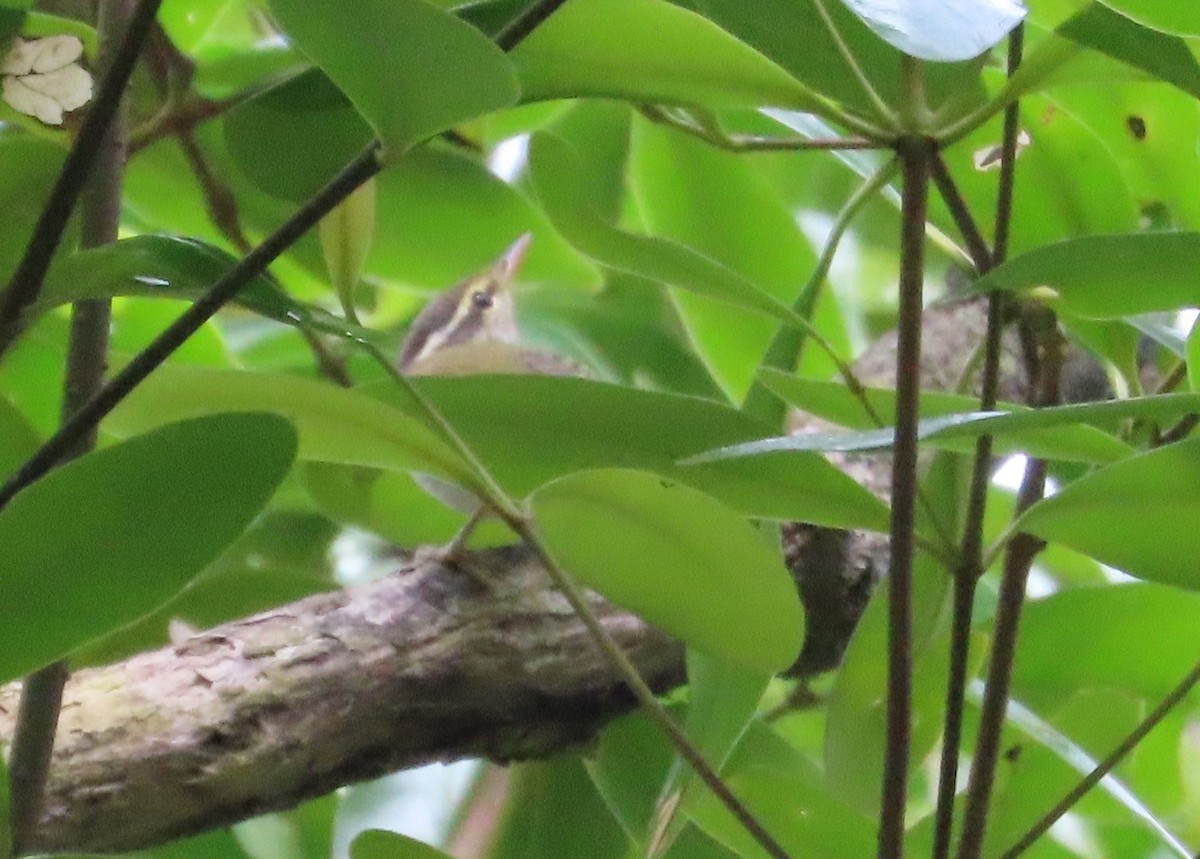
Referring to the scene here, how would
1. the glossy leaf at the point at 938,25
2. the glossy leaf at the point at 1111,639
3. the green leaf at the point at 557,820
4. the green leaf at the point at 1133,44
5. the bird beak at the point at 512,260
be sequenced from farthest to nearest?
the bird beak at the point at 512,260
the green leaf at the point at 557,820
the glossy leaf at the point at 1111,639
the green leaf at the point at 1133,44
the glossy leaf at the point at 938,25

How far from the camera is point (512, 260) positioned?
120 cm

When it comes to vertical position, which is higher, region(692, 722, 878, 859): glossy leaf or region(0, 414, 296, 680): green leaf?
region(0, 414, 296, 680): green leaf

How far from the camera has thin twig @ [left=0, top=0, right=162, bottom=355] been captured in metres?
0.37

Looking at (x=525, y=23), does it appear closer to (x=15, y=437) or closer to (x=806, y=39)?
(x=806, y=39)

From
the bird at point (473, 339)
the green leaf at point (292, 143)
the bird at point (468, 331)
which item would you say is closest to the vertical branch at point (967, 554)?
the green leaf at point (292, 143)

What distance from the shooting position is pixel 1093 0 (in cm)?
46

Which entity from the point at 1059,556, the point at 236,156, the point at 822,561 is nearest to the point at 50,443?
the point at 236,156

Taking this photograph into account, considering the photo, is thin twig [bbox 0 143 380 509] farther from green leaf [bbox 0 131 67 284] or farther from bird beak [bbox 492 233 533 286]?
bird beak [bbox 492 233 533 286]

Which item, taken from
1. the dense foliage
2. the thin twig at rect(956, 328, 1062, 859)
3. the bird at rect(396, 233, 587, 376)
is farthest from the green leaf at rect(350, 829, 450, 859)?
the bird at rect(396, 233, 587, 376)

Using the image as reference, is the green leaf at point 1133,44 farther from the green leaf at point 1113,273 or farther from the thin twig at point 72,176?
the thin twig at point 72,176

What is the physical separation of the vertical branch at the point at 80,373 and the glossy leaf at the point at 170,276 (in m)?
0.07

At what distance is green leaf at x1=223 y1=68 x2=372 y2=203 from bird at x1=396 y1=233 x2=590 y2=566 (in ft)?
1.00

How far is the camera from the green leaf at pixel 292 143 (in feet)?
1.65

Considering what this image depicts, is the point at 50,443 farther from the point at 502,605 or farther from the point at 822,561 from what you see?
the point at 822,561
